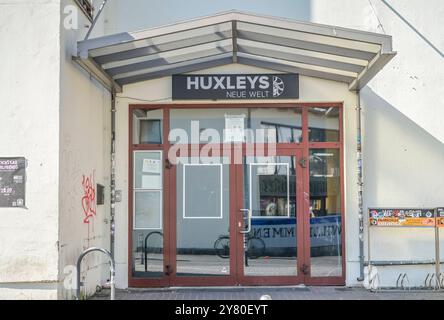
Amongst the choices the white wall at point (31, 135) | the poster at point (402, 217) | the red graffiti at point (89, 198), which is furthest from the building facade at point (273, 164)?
the white wall at point (31, 135)

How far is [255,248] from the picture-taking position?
8.70 metres

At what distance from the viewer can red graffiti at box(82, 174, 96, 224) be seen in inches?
299

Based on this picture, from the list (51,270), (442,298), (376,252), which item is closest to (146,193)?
(51,270)

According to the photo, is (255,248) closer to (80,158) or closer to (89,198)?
(89,198)

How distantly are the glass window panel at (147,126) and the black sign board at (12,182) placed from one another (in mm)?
2593

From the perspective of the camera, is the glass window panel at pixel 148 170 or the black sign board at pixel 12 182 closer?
the black sign board at pixel 12 182

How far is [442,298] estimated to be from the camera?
7922 millimetres

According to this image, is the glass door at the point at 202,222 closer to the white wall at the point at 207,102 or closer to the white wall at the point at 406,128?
the white wall at the point at 207,102

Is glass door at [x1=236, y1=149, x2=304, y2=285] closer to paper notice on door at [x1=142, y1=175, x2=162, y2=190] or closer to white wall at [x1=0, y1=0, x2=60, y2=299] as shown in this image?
paper notice on door at [x1=142, y1=175, x2=162, y2=190]

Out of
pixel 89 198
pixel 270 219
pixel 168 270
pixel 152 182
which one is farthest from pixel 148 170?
pixel 270 219

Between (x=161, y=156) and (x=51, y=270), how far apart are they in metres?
2.90

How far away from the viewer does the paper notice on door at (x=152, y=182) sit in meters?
8.85

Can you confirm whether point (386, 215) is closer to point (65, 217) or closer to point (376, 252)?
point (376, 252)

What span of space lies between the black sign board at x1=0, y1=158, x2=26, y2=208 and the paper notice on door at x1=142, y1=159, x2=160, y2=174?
101 inches
